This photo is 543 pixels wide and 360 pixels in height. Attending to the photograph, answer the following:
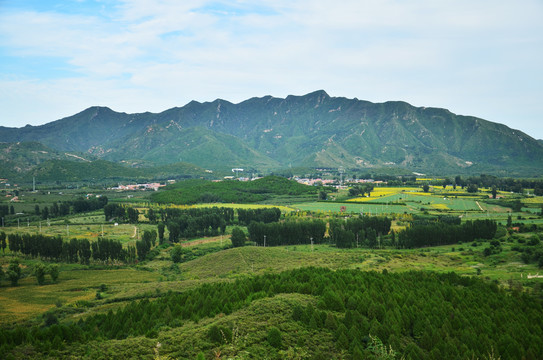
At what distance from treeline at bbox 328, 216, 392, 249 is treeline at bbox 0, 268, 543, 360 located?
42984 mm

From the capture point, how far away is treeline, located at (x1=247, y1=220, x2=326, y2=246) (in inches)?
4048

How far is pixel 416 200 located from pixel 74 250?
122m

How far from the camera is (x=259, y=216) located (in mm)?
125062

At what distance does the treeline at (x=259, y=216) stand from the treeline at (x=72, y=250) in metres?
46.9

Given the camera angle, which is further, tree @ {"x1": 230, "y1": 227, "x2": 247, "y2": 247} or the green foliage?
the green foliage

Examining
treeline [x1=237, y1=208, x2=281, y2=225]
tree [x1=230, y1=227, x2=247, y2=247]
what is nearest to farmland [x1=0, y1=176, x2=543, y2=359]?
treeline [x1=237, y1=208, x2=281, y2=225]

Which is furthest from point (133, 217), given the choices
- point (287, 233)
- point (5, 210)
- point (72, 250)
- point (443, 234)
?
point (443, 234)

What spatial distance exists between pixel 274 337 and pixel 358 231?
7555 cm

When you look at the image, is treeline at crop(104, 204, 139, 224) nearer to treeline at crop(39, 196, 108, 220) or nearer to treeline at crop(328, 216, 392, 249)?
treeline at crop(39, 196, 108, 220)

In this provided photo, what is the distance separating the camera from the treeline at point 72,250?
276 ft

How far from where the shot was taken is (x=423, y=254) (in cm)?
8438

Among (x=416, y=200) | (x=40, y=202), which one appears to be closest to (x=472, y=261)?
(x=416, y=200)

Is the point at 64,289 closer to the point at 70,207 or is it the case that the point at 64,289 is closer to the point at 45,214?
the point at 45,214

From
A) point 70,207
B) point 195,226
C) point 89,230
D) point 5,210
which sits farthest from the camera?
point 70,207
